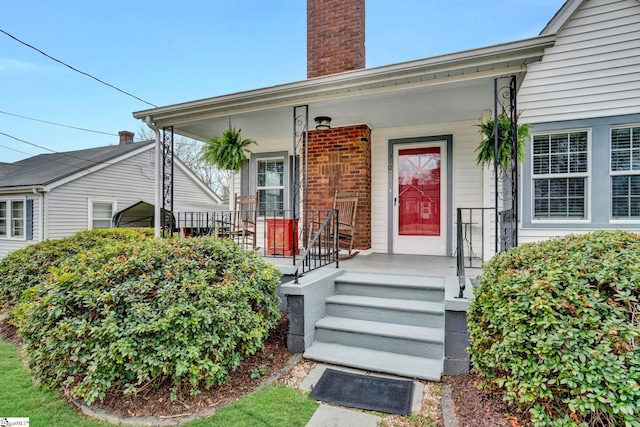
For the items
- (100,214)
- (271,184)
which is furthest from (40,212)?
(271,184)

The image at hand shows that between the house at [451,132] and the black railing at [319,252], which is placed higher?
the house at [451,132]

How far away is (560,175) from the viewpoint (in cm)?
496

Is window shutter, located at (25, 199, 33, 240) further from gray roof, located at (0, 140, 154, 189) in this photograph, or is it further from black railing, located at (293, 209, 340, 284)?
black railing, located at (293, 209, 340, 284)

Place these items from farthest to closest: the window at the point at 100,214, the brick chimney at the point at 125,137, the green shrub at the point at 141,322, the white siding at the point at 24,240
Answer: the brick chimney at the point at 125,137 < the window at the point at 100,214 < the white siding at the point at 24,240 < the green shrub at the point at 141,322

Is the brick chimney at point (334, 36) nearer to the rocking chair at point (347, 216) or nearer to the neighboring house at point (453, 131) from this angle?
the neighboring house at point (453, 131)

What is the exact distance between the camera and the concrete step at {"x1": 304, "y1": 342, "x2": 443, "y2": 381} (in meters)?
2.61

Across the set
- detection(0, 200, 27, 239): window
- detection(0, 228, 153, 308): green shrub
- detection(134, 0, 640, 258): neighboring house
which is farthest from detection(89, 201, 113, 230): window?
detection(134, 0, 640, 258): neighboring house

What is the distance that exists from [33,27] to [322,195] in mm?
11422

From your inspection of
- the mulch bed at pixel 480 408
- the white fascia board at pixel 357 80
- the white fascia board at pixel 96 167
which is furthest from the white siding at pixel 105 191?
the mulch bed at pixel 480 408

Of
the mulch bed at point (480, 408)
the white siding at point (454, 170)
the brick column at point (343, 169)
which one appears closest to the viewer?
the mulch bed at point (480, 408)

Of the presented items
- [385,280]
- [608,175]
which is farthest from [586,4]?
[385,280]

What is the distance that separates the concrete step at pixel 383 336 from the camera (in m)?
2.81

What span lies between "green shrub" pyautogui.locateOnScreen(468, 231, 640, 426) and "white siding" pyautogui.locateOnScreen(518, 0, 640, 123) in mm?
3725

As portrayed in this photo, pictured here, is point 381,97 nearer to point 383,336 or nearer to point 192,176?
point 383,336
